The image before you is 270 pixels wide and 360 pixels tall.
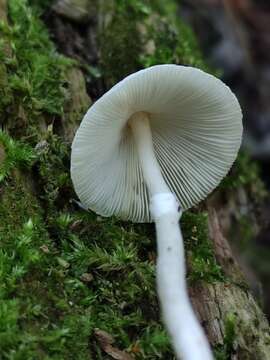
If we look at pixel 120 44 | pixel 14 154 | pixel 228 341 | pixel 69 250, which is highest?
pixel 120 44

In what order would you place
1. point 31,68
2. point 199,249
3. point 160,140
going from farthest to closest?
1. point 31,68
2. point 160,140
3. point 199,249

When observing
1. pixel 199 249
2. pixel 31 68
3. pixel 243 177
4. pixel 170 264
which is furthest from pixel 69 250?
pixel 243 177

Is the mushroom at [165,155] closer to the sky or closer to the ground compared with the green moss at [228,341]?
closer to the sky

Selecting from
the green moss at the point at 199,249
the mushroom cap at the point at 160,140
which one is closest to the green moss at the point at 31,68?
the mushroom cap at the point at 160,140

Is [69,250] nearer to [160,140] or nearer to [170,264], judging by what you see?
[170,264]

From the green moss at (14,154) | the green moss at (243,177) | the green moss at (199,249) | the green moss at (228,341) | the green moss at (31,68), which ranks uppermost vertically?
the green moss at (31,68)

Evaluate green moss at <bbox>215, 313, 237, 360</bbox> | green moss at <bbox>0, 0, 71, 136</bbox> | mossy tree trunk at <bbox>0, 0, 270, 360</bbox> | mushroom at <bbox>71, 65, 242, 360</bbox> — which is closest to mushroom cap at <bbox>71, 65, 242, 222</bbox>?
mushroom at <bbox>71, 65, 242, 360</bbox>

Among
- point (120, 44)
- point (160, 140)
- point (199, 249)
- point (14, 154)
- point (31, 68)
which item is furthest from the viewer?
point (120, 44)

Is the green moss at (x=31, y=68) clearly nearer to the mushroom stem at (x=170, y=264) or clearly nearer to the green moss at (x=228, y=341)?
the mushroom stem at (x=170, y=264)

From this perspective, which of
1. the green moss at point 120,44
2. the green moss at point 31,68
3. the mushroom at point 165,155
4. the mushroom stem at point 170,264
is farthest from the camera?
the green moss at point 120,44
